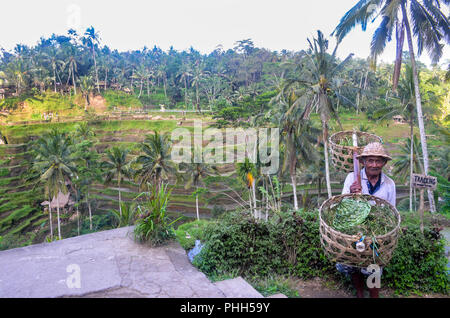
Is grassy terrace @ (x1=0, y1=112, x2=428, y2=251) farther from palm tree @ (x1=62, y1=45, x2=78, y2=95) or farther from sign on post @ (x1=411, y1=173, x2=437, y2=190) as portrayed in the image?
sign on post @ (x1=411, y1=173, x2=437, y2=190)

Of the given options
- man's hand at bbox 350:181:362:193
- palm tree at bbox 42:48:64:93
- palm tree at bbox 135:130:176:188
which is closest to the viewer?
man's hand at bbox 350:181:362:193

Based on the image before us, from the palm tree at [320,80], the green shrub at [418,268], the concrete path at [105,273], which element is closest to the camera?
the concrete path at [105,273]

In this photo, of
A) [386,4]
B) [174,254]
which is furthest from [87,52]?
[174,254]

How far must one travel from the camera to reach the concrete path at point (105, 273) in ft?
8.38

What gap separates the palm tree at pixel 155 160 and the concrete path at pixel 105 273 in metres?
14.6

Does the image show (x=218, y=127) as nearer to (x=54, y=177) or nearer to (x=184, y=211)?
(x=184, y=211)

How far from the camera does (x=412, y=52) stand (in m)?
10.3

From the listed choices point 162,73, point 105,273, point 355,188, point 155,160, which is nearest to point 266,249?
point 355,188

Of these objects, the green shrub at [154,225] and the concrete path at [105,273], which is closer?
the concrete path at [105,273]

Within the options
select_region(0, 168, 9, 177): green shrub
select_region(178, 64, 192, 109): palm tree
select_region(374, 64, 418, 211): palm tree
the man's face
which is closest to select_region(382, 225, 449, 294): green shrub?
the man's face

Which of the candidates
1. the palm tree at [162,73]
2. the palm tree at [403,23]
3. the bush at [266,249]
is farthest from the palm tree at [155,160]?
the palm tree at [162,73]

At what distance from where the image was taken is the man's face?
297 cm

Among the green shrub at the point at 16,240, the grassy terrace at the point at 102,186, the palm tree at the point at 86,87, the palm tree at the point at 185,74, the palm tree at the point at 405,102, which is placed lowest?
the green shrub at the point at 16,240

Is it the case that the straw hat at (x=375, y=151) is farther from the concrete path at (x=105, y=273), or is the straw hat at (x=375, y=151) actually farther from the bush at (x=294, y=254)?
the concrete path at (x=105, y=273)
